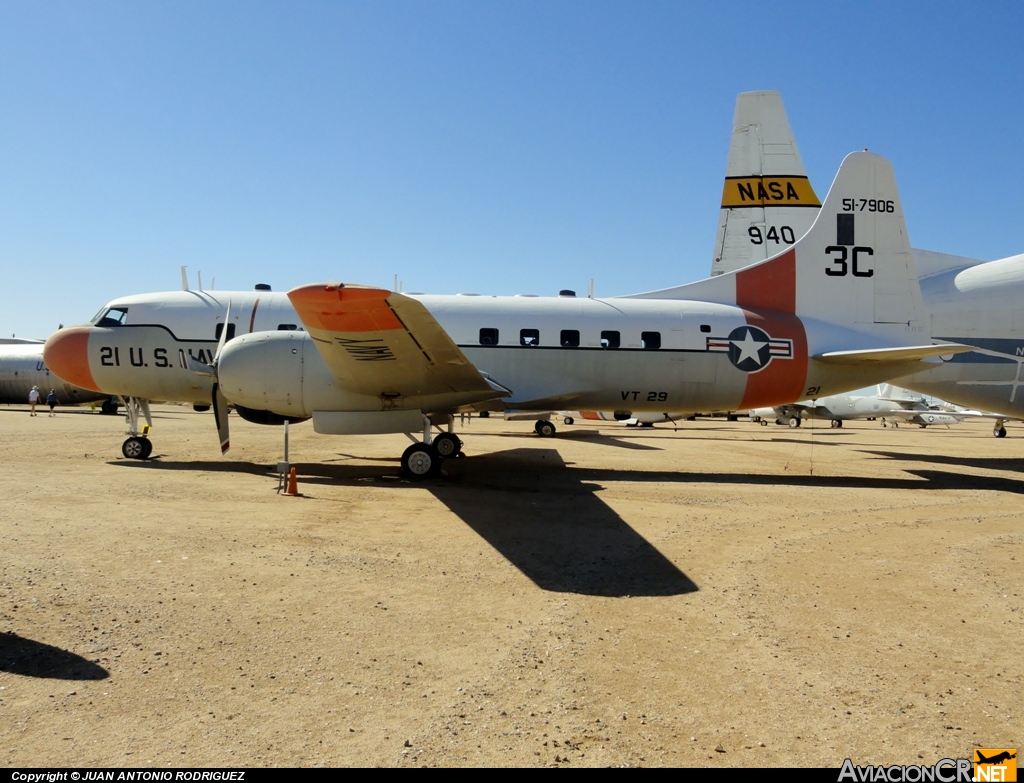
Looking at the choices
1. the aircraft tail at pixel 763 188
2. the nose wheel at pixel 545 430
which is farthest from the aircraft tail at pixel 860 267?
the nose wheel at pixel 545 430

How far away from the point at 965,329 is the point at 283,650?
20134mm

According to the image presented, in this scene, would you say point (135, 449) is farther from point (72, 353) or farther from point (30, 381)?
point (30, 381)

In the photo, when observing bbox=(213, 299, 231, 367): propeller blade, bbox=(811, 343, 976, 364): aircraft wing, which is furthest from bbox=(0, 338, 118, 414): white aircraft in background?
bbox=(811, 343, 976, 364): aircraft wing

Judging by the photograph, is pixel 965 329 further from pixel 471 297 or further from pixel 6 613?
pixel 6 613

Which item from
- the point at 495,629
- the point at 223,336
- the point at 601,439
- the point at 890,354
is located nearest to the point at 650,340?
the point at 890,354

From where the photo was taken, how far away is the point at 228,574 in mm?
6742

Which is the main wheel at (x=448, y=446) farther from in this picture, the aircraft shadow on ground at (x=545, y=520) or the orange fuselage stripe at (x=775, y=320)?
the orange fuselage stripe at (x=775, y=320)

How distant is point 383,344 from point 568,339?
5441 millimetres

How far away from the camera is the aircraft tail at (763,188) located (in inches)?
844

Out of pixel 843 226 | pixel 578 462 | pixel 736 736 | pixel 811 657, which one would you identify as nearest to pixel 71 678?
pixel 736 736

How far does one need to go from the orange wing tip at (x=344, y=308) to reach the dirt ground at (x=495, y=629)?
289cm

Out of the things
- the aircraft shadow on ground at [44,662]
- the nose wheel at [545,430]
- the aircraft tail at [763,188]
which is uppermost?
A: the aircraft tail at [763,188]

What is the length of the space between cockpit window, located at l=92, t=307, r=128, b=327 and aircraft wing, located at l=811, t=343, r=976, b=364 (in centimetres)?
1633

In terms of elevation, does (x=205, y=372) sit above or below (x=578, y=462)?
above
